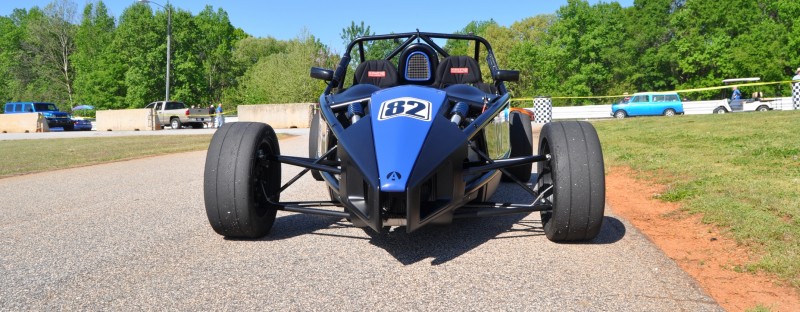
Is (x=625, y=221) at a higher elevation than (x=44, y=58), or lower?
lower

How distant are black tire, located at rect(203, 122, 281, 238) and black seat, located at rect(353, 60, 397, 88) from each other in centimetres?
187

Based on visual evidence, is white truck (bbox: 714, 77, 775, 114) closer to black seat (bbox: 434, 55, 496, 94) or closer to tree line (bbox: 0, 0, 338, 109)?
tree line (bbox: 0, 0, 338, 109)

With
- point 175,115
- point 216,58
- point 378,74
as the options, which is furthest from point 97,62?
point 378,74

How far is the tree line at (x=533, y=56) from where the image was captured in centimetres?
5438

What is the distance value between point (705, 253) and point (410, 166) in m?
2.08

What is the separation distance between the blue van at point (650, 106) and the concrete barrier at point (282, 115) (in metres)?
18.9

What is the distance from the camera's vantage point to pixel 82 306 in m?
3.06

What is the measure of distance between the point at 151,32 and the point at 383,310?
213ft

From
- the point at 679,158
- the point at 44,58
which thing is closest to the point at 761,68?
the point at 679,158

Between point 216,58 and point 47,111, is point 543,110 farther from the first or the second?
point 216,58

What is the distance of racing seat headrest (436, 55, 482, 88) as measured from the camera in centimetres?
652

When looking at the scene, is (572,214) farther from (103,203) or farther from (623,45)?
(623,45)

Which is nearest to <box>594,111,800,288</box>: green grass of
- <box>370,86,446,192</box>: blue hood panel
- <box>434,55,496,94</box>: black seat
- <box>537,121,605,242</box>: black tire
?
<box>537,121,605,242</box>: black tire

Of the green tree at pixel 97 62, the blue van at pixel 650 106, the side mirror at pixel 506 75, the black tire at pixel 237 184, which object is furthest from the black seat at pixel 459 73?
the green tree at pixel 97 62
